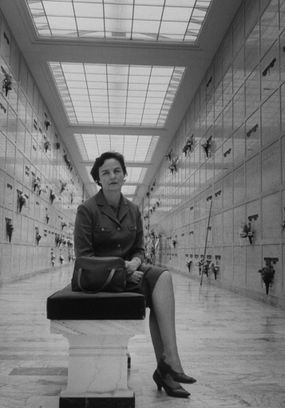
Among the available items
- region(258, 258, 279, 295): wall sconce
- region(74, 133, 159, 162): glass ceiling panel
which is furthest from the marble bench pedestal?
region(74, 133, 159, 162): glass ceiling panel

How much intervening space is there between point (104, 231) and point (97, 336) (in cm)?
82

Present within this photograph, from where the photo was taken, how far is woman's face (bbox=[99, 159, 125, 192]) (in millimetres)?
3348

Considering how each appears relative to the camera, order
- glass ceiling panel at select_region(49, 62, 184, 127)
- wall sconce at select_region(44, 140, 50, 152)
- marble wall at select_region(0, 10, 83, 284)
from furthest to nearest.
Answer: wall sconce at select_region(44, 140, 50, 152)
glass ceiling panel at select_region(49, 62, 184, 127)
marble wall at select_region(0, 10, 83, 284)

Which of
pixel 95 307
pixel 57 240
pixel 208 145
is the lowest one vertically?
pixel 95 307

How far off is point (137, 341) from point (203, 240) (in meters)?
9.70

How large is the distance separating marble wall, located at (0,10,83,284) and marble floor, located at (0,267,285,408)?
5.23 metres

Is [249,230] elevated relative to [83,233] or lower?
elevated

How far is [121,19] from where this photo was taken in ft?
37.4

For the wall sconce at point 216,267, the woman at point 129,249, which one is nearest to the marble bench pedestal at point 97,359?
the woman at point 129,249

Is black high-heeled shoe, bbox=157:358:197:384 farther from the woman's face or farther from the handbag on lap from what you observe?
the woman's face

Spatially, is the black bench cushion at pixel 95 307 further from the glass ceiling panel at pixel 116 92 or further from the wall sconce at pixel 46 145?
the wall sconce at pixel 46 145

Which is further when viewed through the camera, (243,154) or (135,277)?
(243,154)

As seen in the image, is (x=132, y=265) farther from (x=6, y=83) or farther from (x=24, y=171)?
(x=24, y=171)

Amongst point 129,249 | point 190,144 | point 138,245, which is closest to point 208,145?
point 190,144
